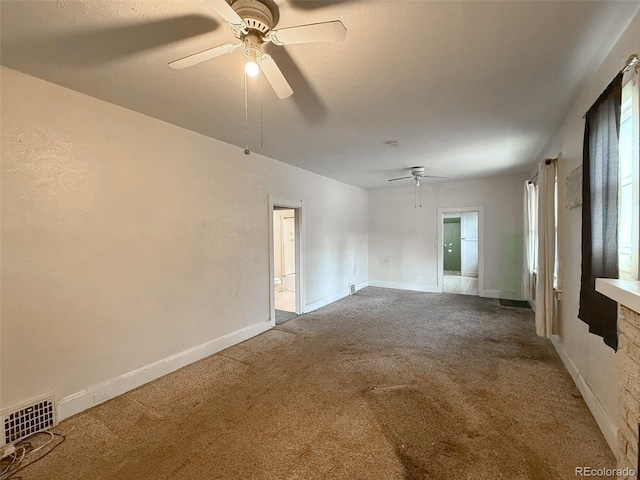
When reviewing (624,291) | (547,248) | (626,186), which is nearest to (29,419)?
(624,291)

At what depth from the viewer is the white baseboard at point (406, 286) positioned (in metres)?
6.26

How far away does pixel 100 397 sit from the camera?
221 centimetres

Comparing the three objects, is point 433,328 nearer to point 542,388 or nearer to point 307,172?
point 542,388

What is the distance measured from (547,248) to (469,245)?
6202mm

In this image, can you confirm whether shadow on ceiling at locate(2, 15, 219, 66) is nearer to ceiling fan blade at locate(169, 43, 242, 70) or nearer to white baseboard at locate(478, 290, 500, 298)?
ceiling fan blade at locate(169, 43, 242, 70)

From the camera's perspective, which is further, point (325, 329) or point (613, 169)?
point (325, 329)

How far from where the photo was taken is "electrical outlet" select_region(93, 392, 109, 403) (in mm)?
2187

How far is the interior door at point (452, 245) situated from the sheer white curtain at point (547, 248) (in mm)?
6856

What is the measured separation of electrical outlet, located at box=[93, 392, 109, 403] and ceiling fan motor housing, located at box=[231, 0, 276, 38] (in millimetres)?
2812

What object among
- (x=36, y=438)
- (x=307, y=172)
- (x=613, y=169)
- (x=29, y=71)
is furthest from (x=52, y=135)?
(x=613, y=169)

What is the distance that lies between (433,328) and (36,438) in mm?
4001

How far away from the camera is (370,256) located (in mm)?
7016

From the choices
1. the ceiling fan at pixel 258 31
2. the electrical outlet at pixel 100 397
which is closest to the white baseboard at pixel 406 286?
the electrical outlet at pixel 100 397

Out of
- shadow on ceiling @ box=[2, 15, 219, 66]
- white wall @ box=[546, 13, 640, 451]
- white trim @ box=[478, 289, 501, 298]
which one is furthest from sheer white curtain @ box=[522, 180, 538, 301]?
shadow on ceiling @ box=[2, 15, 219, 66]
